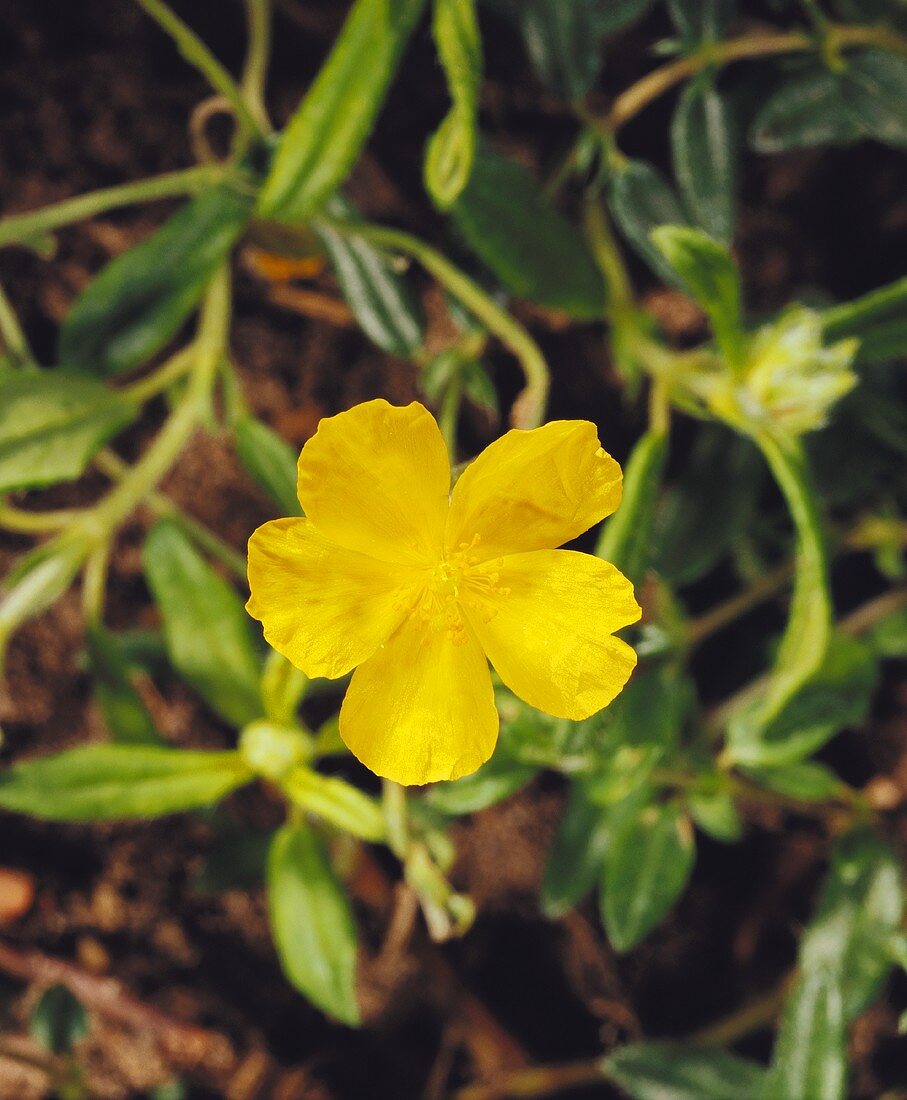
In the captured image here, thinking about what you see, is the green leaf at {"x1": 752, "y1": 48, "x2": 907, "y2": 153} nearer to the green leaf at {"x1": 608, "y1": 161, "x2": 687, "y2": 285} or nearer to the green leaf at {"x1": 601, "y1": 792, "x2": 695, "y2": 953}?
the green leaf at {"x1": 608, "y1": 161, "x2": 687, "y2": 285}

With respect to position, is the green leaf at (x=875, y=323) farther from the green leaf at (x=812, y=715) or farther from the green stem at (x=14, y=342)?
the green stem at (x=14, y=342)

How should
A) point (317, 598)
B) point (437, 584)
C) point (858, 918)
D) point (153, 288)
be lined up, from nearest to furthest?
point (317, 598), point (437, 584), point (153, 288), point (858, 918)

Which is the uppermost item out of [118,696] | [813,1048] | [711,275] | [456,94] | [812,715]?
[456,94]

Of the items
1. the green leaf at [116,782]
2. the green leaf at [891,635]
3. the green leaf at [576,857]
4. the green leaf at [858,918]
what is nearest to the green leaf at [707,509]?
the green leaf at [891,635]

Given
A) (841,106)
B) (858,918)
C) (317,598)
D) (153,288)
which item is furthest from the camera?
(858,918)

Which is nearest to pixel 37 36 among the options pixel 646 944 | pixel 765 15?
pixel 765 15

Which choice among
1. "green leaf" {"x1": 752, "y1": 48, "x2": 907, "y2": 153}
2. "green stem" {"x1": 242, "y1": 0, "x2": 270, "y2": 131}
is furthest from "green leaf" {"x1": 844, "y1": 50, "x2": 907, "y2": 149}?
"green stem" {"x1": 242, "y1": 0, "x2": 270, "y2": 131}

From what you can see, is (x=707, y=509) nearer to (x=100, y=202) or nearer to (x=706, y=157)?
(x=706, y=157)

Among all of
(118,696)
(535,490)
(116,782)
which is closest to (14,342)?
(118,696)

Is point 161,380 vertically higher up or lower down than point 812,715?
higher up
